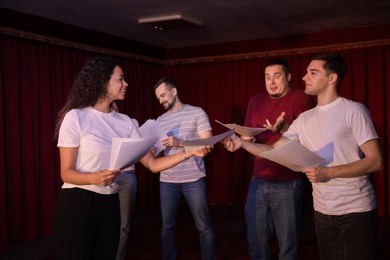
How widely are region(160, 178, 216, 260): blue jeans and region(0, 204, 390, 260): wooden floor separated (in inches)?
29.5

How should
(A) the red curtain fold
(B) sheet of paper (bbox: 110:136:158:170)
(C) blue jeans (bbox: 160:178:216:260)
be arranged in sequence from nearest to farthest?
(B) sheet of paper (bbox: 110:136:158:170)
(C) blue jeans (bbox: 160:178:216:260)
(A) the red curtain fold

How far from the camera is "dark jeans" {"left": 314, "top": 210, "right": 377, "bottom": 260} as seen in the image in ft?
7.30

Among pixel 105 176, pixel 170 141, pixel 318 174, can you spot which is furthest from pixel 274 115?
pixel 105 176

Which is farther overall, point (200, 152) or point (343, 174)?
point (200, 152)

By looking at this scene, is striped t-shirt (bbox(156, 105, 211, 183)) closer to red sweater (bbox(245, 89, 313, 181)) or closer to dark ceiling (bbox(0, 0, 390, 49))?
red sweater (bbox(245, 89, 313, 181))

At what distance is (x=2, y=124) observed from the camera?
15.4 ft

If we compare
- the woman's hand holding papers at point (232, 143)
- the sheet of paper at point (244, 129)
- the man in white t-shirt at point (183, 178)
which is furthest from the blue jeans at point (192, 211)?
the sheet of paper at point (244, 129)

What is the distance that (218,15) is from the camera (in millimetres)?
5180

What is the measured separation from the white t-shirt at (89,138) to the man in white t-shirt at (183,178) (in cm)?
127

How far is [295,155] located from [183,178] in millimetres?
1348

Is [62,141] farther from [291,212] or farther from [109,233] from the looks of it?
[291,212]

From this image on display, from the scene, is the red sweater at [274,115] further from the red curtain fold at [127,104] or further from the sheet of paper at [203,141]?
the red curtain fold at [127,104]

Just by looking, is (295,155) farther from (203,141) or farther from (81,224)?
(81,224)

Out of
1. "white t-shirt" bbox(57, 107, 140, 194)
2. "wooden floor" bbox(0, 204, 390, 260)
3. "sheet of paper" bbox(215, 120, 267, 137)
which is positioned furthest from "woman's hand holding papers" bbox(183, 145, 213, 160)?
"wooden floor" bbox(0, 204, 390, 260)
